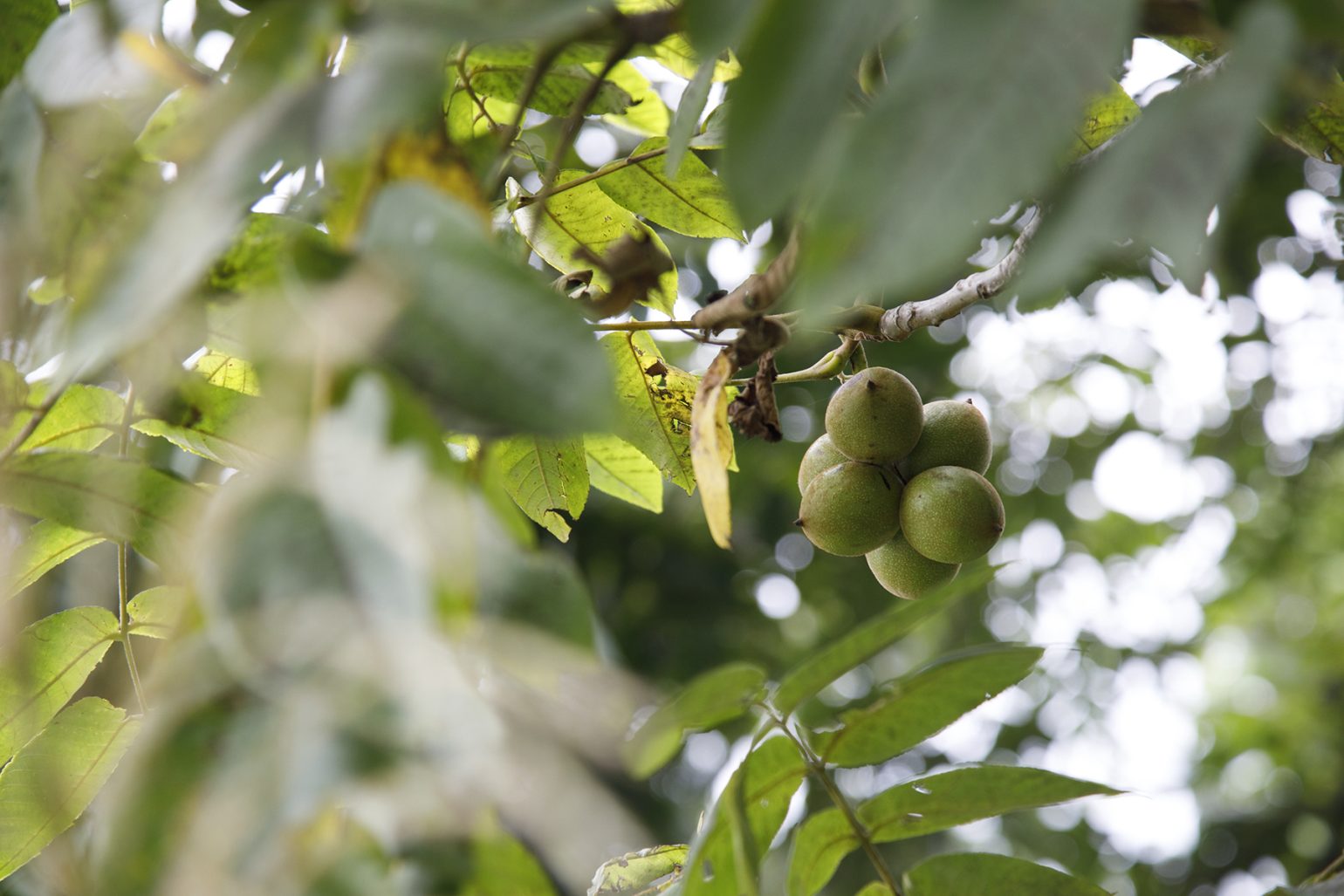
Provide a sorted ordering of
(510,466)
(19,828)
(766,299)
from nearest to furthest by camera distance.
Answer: (766,299) < (19,828) < (510,466)

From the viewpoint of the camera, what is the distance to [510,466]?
5.23ft

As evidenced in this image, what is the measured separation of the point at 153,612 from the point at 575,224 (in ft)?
2.44

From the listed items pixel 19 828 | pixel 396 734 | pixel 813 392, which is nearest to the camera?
pixel 396 734

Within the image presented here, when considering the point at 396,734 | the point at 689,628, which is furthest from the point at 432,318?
the point at 689,628

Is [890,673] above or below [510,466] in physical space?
below

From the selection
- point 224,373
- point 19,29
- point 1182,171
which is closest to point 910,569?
point 224,373

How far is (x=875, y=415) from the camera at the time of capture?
4.96ft

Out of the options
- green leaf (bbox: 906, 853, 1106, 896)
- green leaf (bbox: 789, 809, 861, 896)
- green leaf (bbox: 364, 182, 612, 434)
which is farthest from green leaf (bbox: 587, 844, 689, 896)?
green leaf (bbox: 364, 182, 612, 434)

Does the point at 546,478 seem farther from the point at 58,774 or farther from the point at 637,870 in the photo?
the point at 58,774

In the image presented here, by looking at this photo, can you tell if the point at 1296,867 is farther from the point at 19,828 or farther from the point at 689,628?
the point at 19,828

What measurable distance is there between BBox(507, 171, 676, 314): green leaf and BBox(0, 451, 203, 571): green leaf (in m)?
0.65

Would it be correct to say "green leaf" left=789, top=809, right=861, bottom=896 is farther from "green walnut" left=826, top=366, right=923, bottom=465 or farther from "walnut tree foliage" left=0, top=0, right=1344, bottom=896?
"green walnut" left=826, top=366, right=923, bottom=465

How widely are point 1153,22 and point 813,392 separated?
13.7 ft

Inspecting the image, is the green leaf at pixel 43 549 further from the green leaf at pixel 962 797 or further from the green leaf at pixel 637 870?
the green leaf at pixel 962 797
